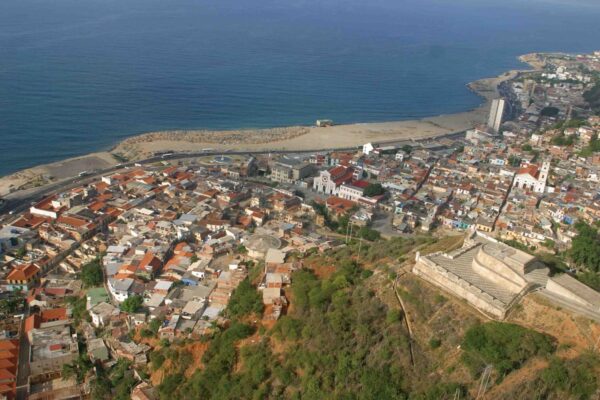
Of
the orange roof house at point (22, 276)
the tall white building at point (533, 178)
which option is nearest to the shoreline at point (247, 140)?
the orange roof house at point (22, 276)

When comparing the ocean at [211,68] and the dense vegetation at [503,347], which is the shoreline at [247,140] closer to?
the ocean at [211,68]

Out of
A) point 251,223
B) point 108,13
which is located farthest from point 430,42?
point 251,223

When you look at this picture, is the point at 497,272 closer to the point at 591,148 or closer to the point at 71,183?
the point at 71,183

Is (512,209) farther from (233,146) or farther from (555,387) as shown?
(233,146)

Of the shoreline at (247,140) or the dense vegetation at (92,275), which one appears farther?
the shoreline at (247,140)

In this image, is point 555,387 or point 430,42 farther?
point 430,42

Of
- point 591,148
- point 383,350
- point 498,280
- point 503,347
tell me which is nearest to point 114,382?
point 383,350
